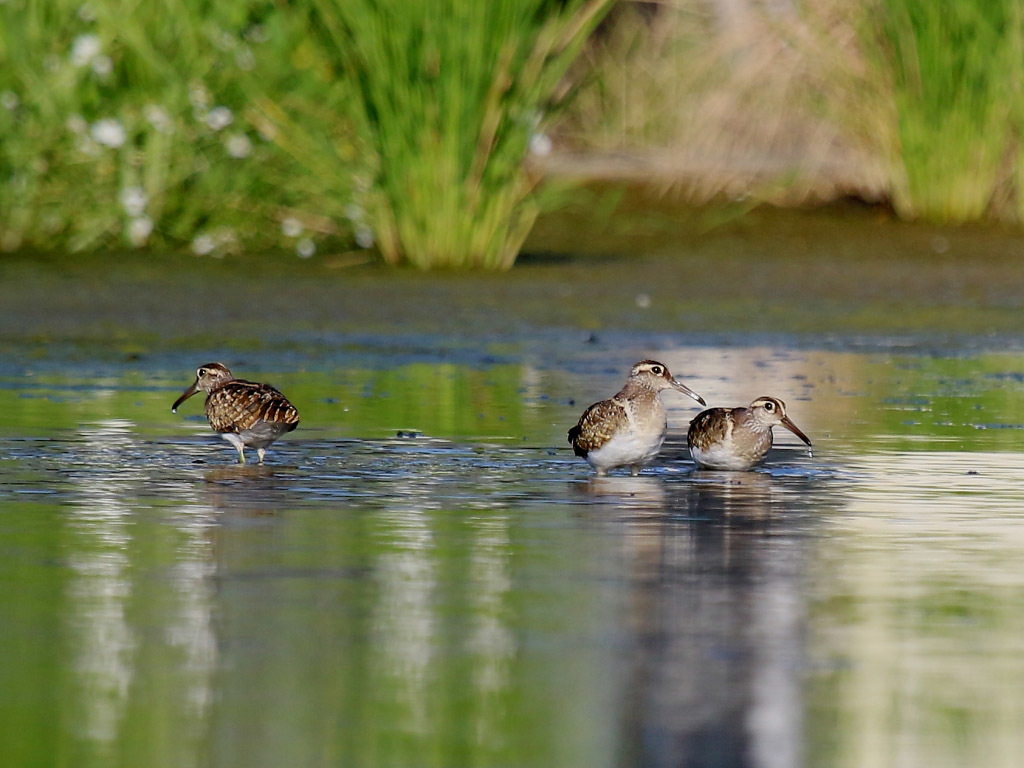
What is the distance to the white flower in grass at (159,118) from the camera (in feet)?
62.2

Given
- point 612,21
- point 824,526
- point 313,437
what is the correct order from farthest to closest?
point 612,21, point 313,437, point 824,526

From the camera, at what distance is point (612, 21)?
32.5 metres

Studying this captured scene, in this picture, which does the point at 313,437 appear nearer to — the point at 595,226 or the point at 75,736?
the point at 75,736

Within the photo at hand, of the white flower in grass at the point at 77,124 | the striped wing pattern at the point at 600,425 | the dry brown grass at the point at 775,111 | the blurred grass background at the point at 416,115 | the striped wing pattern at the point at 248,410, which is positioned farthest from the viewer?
the dry brown grass at the point at 775,111

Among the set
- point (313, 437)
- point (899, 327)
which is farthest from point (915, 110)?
point (313, 437)

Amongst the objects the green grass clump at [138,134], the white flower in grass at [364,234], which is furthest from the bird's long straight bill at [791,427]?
the green grass clump at [138,134]

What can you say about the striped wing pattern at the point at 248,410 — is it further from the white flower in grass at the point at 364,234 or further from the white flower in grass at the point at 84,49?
the white flower in grass at the point at 84,49

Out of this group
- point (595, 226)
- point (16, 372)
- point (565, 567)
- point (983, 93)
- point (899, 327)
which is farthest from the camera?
point (595, 226)

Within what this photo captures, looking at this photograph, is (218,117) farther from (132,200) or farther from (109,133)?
(132,200)

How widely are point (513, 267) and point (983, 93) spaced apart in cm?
425

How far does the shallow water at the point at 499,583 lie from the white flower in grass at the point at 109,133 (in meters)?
5.79

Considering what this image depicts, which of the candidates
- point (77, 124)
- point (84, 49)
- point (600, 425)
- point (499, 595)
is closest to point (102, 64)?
point (84, 49)

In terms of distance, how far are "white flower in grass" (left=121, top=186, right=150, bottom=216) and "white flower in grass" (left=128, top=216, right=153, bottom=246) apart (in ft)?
0.25

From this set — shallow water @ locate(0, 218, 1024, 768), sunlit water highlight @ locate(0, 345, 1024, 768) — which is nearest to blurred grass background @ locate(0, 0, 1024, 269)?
shallow water @ locate(0, 218, 1024, 768)
